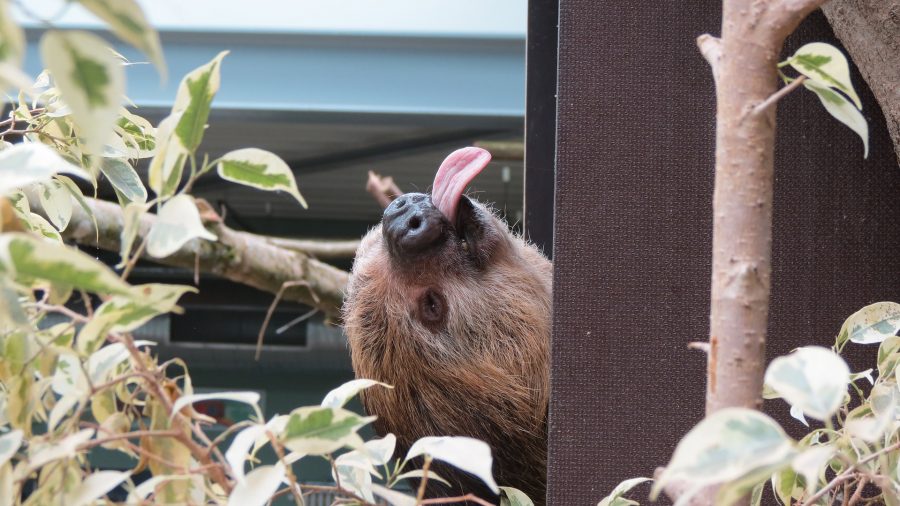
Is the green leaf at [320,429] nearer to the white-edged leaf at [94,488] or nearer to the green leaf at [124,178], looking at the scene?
the white-edged leaf at [94,488]

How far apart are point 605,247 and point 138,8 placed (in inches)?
36.2

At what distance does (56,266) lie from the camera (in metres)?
0.60

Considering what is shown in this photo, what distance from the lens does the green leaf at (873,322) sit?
106 cm

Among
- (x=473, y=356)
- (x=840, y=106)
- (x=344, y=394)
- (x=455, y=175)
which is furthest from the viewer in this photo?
(x=473, y=356)

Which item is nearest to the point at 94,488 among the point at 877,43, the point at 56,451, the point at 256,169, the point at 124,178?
the point at 56,451

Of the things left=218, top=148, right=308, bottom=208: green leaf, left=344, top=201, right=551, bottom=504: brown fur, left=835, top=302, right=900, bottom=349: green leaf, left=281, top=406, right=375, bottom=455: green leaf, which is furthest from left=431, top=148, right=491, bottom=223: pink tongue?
left=281, top=406, right=375, bottom=455: green leaf

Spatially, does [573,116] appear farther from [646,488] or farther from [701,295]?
[646,488]

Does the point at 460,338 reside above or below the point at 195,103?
below

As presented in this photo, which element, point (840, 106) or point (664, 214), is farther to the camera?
point (664, 214)

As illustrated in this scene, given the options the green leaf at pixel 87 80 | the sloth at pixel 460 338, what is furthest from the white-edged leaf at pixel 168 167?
the sloth at pixel 460 338

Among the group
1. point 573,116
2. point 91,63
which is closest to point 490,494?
point 573,116

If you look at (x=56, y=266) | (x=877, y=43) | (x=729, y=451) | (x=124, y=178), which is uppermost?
(x=877, y=43)

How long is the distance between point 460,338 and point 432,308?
0.31 feet

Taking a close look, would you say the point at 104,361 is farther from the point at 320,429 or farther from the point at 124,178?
the point at 124,178
